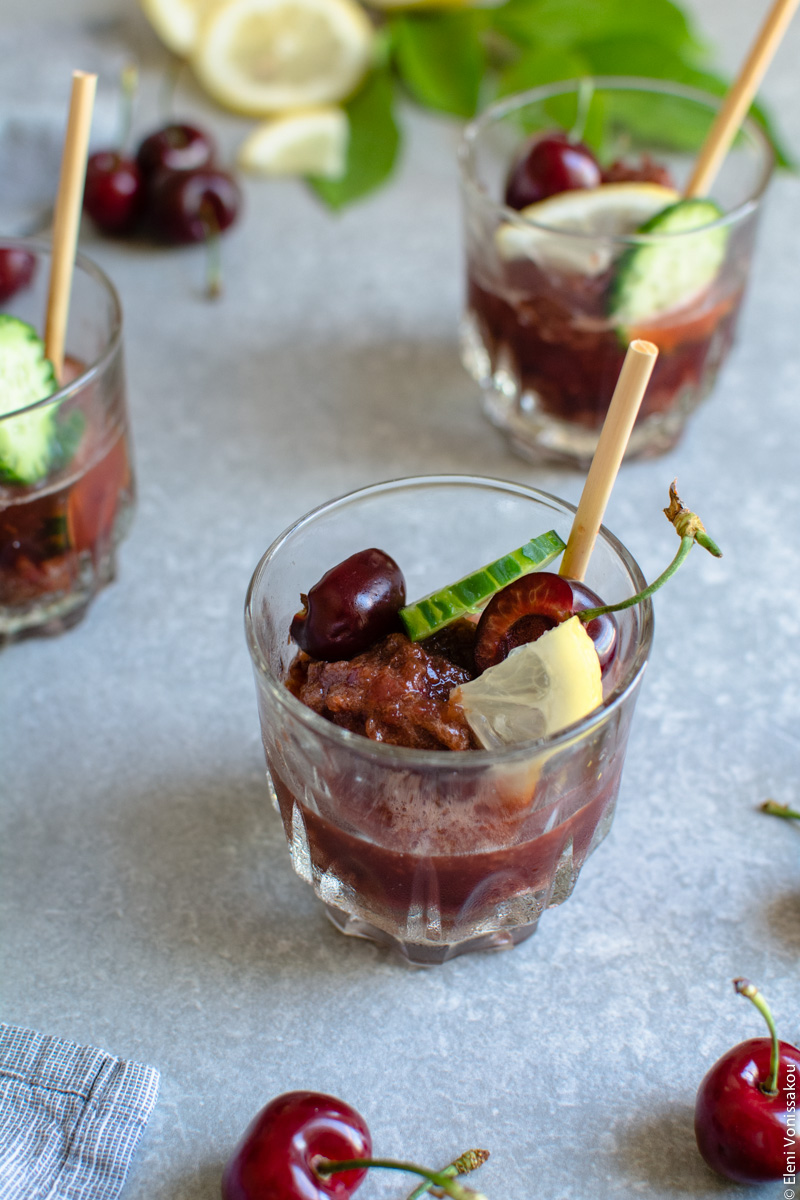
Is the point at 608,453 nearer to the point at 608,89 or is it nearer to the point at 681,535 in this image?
the point at 681,535

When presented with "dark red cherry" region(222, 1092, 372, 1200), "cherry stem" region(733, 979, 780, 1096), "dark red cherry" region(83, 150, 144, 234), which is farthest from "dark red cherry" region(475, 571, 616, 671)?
"dark red cherry" region(83, 150, 144, 234)

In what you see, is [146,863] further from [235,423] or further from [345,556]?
[235,423]

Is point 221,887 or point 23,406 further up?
point 23,406

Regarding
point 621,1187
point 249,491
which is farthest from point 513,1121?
point 249,491

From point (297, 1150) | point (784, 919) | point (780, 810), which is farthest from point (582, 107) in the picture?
point (297, 1150)

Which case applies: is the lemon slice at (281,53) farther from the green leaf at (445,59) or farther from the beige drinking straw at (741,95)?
the beige drinking straw at (741,95)

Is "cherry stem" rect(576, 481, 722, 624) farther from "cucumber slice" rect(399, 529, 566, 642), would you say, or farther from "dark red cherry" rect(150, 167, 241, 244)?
"dark red cherry" rect(150, 167, 241, 244)
